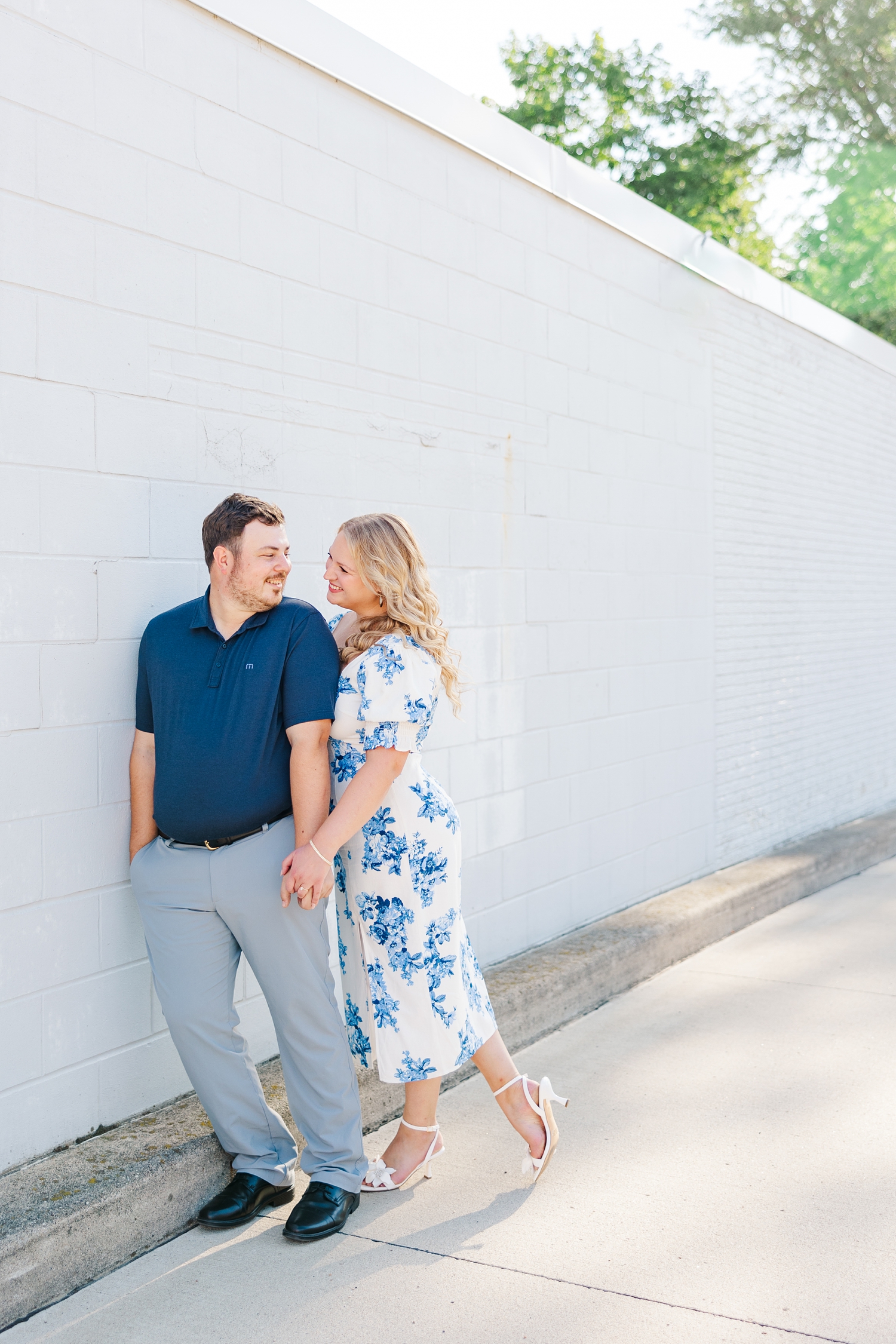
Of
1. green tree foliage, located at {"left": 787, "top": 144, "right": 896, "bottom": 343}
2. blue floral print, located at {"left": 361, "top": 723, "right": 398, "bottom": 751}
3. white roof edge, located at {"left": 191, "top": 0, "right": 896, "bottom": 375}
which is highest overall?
Answer: green tree foliage, located at {"left": 787, "top": 144, "right": 896, "bottom": 343}

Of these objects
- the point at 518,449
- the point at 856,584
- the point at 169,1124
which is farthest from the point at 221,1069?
the point at 856,584

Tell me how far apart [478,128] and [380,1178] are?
12.7 ft

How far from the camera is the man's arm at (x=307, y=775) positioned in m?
3.21

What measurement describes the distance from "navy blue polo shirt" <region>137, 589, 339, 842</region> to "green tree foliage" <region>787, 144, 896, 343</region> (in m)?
21.6

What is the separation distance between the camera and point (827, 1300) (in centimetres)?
283

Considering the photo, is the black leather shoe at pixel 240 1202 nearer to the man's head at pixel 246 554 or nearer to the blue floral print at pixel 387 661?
the blue floral print at pixel 387 661

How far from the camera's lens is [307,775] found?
3.22m

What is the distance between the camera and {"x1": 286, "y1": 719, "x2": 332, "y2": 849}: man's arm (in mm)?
3215

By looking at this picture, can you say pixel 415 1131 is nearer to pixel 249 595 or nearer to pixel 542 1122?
pixel 542 1122

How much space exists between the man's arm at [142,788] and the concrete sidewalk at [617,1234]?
1.05 m

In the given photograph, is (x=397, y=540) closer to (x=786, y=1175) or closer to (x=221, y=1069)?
(x=221, y=1069)

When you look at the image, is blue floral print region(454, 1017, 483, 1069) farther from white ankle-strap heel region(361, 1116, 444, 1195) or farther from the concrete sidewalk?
the concrete sidewalk

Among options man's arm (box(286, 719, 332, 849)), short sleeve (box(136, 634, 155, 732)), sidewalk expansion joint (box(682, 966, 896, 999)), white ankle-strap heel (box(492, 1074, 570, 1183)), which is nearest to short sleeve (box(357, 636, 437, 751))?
man's arm (box(286, 719, 332, 849))

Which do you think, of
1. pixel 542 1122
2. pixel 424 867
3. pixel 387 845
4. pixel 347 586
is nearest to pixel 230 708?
pixel 347 586
